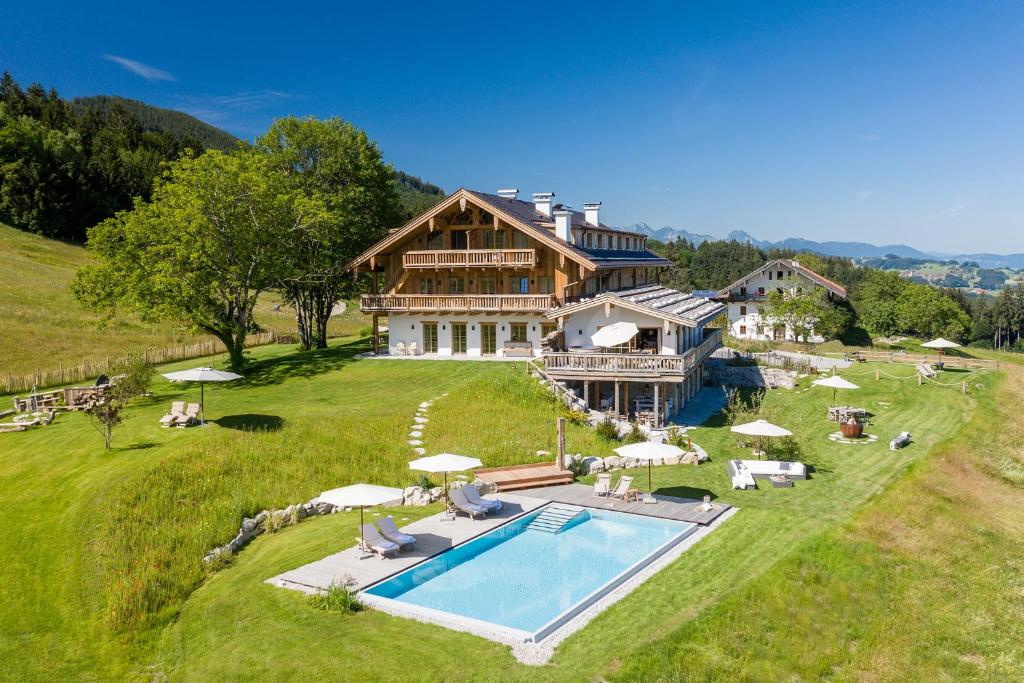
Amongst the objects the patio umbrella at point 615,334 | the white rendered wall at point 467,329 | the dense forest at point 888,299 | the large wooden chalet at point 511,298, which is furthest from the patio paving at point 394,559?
the dense forest at point 888,299

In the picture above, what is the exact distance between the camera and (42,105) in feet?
324

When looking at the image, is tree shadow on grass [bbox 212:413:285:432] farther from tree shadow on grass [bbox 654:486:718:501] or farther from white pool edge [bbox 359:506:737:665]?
tree shadow on grass [bbox 654:486:718:501]

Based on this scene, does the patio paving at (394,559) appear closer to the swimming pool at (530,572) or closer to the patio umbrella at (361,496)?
the swimming pool at (530,572)

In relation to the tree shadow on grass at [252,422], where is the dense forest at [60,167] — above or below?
above

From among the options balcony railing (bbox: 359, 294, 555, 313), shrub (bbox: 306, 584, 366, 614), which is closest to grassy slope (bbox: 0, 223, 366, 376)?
balcony railing (bbox: 359, 294, 555, 313)

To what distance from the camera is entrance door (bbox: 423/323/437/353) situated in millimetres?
41438

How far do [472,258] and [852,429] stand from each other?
68.4ft

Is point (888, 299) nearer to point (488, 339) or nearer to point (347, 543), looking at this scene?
point (488, 339)

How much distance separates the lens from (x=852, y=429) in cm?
3042

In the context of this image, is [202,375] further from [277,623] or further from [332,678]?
[332,678]

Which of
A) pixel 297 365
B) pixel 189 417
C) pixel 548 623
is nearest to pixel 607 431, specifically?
pixel 548 623

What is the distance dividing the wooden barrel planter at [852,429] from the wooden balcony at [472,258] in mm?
17338

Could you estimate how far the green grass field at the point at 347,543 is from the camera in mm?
13977

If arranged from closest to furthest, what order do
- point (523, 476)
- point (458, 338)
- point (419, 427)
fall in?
point (523, 476) → point (419, 427) → point (458, 338)
